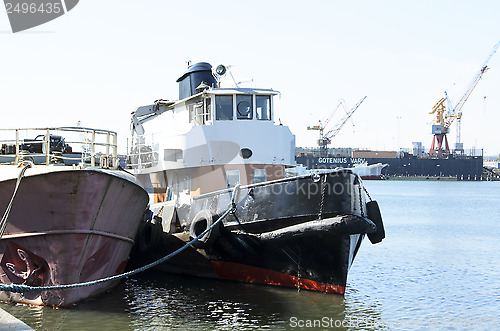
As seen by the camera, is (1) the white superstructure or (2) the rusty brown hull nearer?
(2) the rusty brown hull

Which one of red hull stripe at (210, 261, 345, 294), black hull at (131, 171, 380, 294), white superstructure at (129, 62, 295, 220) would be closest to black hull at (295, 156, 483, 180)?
white superstructure at (129, 62, 295, 220)

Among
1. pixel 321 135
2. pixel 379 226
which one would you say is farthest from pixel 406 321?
pixel 321 135

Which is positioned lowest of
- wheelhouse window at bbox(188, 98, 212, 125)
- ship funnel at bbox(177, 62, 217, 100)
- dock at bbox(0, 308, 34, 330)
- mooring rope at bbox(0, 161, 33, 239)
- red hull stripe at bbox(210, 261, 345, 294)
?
red hull stripe at bbox(210, 261, 345, 294)

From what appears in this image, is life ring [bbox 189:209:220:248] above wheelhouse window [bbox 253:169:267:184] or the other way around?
the other way around

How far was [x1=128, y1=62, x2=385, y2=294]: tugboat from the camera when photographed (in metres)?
12.4

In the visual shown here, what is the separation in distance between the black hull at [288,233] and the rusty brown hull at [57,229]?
2808 millimetres

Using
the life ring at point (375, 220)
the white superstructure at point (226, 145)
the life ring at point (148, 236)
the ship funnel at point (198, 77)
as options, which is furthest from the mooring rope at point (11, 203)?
the life ring at point (375, 220)

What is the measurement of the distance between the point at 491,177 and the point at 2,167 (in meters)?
135

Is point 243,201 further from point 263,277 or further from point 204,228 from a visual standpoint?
point 263,277

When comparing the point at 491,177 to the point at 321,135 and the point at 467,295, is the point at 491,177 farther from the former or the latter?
the point at 467,295

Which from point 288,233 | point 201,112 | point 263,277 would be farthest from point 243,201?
point 201,112

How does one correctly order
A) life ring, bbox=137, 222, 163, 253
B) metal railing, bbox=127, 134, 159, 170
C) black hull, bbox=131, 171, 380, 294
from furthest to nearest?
metal railing, bbox=127, 134, 159, 170 → life ring, bbox=137, 222, 163, 253 → black hull, bbox=131, 171, 380, 294

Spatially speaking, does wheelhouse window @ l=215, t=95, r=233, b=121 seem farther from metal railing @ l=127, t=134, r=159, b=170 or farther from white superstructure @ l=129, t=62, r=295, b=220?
metal railing @ l=127, t=134, r=159, b=170

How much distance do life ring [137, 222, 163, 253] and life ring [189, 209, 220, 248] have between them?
4.18 ft
